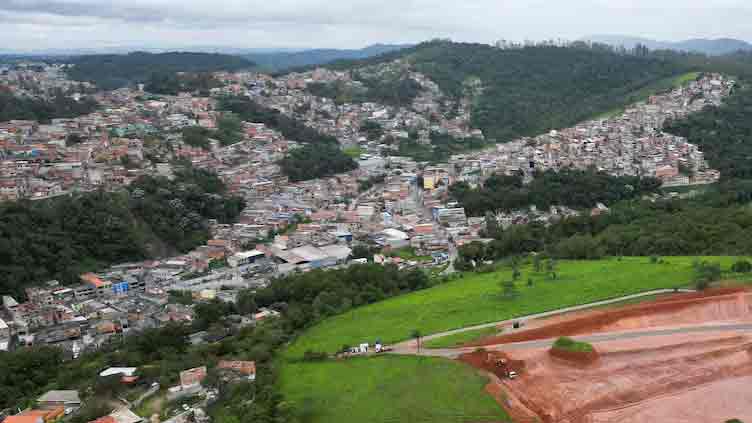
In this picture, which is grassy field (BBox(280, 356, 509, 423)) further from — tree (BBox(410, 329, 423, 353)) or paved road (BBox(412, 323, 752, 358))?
tree (BBox(410, 329, 423, 353))

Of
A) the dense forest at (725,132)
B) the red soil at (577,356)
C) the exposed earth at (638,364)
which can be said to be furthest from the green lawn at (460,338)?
the dense forest at (725,132)

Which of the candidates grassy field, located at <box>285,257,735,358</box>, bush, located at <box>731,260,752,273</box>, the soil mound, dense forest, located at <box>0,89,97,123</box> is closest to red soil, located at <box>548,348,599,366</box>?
the soil mound

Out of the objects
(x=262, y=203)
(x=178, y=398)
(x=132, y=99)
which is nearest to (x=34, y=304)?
(x=178, y=398)

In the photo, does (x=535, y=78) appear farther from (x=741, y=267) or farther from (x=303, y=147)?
(x=741, y=267)

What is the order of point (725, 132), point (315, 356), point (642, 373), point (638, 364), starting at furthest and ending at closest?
point (725, 132)
point (315, 356)
point (638, 364)
point (642, 373)

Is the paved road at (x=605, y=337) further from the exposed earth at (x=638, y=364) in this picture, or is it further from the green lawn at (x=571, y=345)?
the green lawn at (x=571, y=345)

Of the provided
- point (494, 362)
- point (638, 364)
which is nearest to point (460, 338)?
point (494, 362)
